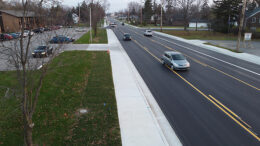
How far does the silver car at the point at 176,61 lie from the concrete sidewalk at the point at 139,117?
431cm

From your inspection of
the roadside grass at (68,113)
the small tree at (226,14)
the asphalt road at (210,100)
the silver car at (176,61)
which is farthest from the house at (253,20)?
the roadside grass at (68,113)

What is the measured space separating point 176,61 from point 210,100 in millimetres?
7064

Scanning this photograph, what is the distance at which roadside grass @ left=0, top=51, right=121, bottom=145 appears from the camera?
313 inches

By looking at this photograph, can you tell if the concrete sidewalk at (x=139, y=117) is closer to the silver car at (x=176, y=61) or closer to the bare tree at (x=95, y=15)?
the silver car at (x=176, y=61)

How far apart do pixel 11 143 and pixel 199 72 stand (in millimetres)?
15344

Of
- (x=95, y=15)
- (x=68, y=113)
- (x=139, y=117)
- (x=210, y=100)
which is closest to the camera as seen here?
(x=139, y=117)

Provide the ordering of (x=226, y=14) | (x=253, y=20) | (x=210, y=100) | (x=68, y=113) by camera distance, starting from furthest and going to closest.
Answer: (x=253, y=20) → (x=226, y=14) → (x=210, y=100) → (x=68, y=113)

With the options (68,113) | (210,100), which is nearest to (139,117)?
(68,113)

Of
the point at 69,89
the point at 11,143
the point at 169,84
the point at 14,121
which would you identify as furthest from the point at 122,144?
the point at 169,84

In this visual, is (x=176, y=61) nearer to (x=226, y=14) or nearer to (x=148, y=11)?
(x=226, y=14)

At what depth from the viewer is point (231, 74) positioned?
17.6 meters

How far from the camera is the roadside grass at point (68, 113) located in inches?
313

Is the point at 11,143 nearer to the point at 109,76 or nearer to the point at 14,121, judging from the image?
the point at 14,121

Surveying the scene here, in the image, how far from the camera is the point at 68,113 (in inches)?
394
